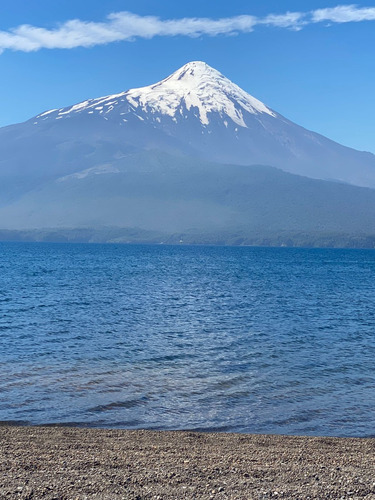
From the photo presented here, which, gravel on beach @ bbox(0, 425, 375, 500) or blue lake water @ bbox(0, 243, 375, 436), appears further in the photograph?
blue lake water @ bbox(0, 243, 375, 436)

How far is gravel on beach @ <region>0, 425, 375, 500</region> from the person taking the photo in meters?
12.2

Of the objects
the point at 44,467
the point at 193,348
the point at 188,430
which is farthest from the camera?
the point at 193,348

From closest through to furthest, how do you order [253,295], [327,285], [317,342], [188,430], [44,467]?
[44,467] → [188,430] → [317,342] → [253,295] → [327,285]

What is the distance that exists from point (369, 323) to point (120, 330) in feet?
57.5

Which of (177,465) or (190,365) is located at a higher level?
(177,465)

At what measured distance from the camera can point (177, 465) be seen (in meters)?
14.1

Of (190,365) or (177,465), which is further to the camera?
(190,365)

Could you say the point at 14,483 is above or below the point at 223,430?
above

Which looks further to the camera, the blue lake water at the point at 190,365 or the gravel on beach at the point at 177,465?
the blue lake water at the point at 190,365

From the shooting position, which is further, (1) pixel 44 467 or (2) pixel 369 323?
(2) pixel 369 323

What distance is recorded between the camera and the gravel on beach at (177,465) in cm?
1223

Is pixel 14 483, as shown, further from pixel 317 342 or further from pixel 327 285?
pixel 327 285

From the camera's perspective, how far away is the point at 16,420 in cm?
1934

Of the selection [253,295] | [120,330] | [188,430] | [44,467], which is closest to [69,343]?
[120,330]
